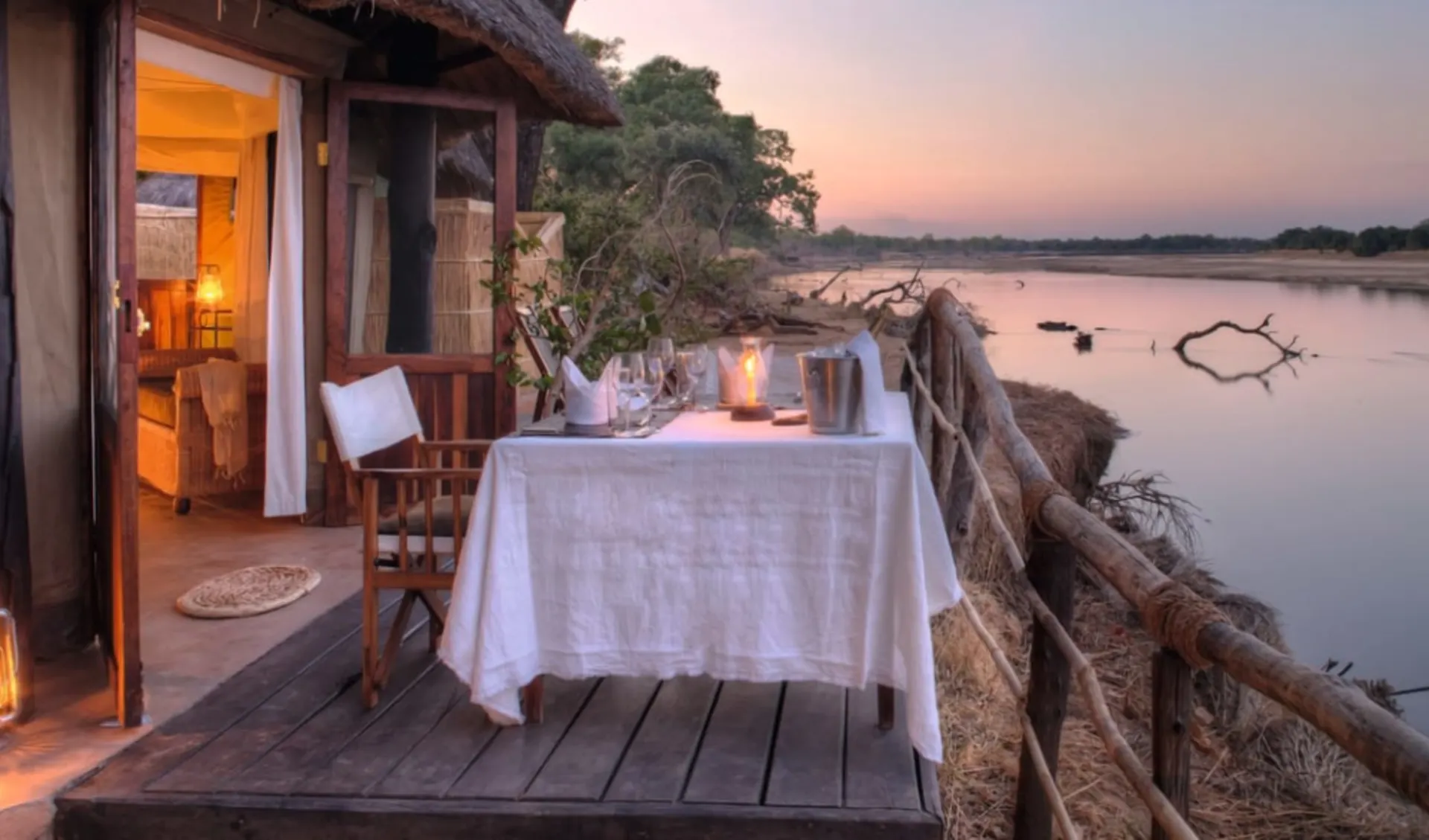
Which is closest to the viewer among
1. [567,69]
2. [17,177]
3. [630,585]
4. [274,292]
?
[630,585]

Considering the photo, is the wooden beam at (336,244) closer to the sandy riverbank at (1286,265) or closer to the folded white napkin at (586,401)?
the folded white napkin at (586,401)

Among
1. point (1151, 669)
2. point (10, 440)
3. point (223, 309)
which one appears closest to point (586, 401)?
point (1151, 669)

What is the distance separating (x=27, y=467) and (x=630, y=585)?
69.4 inches

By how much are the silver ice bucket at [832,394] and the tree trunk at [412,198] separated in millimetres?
2803

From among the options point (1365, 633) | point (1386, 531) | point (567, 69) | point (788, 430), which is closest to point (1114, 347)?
point (1386, 531)

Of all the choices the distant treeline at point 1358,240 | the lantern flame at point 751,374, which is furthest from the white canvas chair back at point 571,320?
the distant treeline at point 1358,240

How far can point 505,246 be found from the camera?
4695mm

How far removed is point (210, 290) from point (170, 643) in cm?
405

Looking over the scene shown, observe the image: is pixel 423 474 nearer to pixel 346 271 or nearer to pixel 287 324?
pixel 287 324

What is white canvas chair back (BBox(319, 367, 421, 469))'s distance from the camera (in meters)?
2.67

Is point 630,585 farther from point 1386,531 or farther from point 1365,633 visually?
point 1386,531

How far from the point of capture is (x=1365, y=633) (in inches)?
474

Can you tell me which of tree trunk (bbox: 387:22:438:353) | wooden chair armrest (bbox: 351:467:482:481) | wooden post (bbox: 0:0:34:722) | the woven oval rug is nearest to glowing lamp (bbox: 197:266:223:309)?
tree trunk (bbox: 387:22:438:353)

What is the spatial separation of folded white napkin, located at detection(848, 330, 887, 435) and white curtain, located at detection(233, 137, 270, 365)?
3.41 meters
